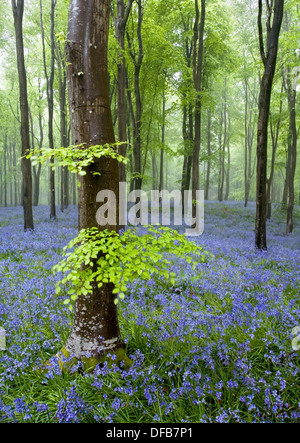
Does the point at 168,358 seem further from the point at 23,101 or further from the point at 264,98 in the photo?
the point at 23,101

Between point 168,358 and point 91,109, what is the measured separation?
10.2 feet

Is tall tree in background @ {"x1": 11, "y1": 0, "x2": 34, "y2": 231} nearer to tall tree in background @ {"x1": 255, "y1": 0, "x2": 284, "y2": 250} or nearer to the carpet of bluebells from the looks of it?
the carpet of bluebells

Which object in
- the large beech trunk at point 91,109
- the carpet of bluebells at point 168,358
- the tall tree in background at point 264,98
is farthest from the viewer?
the tall tree in background at point 264,98

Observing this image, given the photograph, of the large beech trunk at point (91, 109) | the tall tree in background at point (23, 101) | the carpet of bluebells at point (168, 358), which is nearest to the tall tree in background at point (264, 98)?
the carpet of bluebells at point (168, 358)

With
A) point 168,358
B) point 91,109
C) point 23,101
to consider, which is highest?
point 23,101

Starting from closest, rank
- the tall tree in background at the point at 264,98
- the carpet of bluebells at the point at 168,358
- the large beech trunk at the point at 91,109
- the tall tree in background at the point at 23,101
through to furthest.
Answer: the carpet of bluebells at the point at 168,358, the large beech trunk at the point at 91,109, the tall tree in background at the point at 264,98, the tall tree in background at the point at 23,101

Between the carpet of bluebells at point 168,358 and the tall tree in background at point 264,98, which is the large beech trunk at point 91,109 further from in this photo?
the tall tree in background at point 264,98

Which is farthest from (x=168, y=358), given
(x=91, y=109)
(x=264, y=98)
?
(x=264, y=98)

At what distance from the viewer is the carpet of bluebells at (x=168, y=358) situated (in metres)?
2.58

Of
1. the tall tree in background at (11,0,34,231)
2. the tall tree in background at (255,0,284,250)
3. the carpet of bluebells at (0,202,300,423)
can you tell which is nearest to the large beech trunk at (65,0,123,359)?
the carpet of bluebells at (0,202,300,423)

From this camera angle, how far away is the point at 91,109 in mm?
2918

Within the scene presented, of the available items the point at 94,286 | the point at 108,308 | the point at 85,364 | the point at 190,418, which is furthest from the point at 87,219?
the point at 190,418

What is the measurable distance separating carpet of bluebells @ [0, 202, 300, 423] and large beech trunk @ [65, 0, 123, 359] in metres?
0.59

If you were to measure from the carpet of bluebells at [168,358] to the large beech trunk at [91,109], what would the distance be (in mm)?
585
